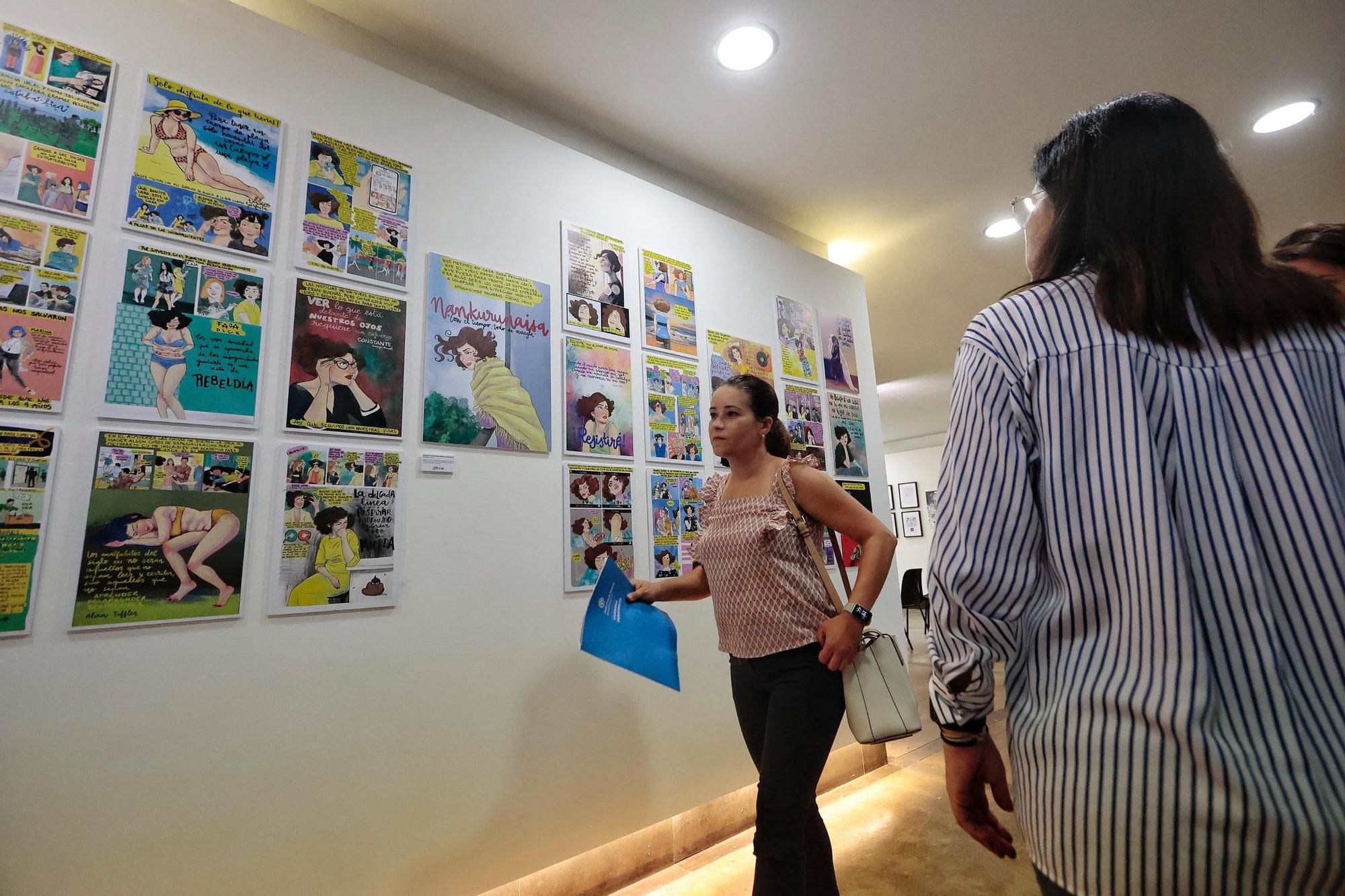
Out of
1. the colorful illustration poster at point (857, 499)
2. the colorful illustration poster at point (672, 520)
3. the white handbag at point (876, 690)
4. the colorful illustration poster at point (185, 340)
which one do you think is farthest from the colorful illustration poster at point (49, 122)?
the colorful illustration poster at point (857, 499)

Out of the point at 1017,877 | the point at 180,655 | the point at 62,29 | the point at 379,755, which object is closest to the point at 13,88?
the point at 62,29

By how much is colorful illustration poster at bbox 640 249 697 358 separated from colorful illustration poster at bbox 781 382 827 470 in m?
0.61

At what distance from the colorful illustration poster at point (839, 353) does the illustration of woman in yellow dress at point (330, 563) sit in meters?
2.34

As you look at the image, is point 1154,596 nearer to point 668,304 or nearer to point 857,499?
point 668,304

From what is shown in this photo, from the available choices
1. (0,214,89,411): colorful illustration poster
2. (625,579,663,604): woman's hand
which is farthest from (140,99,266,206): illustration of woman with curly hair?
(625,579,663,604): woman's hand

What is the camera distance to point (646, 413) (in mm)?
2379

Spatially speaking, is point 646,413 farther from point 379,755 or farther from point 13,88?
point 13,88

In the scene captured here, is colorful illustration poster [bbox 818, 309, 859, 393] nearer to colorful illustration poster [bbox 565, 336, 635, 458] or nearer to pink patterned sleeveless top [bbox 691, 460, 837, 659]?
colorful illustration poster [bbox 565, 336, 635, 458]

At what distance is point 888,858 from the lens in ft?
6.75

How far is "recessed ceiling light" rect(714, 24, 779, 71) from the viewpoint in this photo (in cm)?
217

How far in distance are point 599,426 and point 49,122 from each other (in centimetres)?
159

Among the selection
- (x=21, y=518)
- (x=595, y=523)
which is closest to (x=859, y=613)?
(x=595, y=523)

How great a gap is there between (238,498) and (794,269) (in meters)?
2.62

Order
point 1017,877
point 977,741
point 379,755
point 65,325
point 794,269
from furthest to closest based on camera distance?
1. point 794,269
2. point 1017,877
3. point 379,755
4. point 65,325
5. point 977,741
